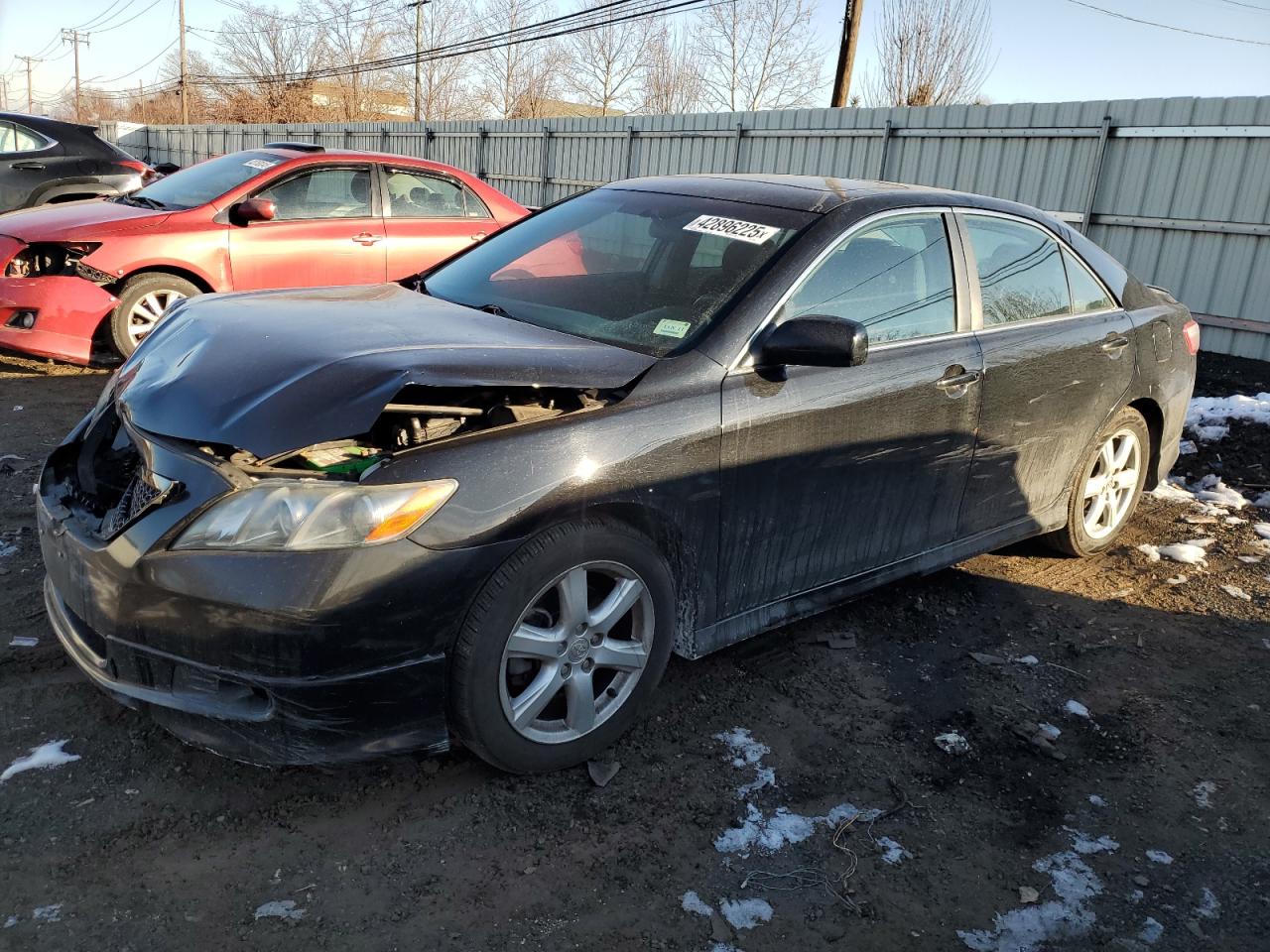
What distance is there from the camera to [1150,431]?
488 centimetres

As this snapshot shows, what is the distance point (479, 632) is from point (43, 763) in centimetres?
131

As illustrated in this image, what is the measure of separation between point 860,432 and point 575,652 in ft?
4.15

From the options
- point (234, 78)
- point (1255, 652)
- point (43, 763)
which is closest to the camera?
point (43, 763)

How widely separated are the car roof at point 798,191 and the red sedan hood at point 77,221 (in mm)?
4216

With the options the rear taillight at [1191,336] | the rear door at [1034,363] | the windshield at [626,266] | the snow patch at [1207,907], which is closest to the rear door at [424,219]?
the windshield at [626,266]

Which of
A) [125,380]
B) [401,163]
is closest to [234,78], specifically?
[401,163]

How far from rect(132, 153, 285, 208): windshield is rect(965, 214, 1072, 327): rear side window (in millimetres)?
5532

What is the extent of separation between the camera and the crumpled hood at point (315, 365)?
244 centimetres

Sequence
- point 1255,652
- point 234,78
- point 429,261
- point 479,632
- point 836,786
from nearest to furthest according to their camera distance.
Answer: point 479,632 < point 836,786 < point 1255,652 < point 429,261 < point 234,78

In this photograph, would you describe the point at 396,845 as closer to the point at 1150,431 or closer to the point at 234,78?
the point at 1150,431

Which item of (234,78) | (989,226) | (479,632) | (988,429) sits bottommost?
(479,632)

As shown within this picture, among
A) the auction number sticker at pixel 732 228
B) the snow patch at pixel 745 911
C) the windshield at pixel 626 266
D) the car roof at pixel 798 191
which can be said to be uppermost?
the car roof at pixel 798 191

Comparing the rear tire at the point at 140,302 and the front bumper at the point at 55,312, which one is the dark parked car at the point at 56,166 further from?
the front bumper at the point at 55,312

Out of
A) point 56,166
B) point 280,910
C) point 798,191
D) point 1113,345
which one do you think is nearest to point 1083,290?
point 1113,345
